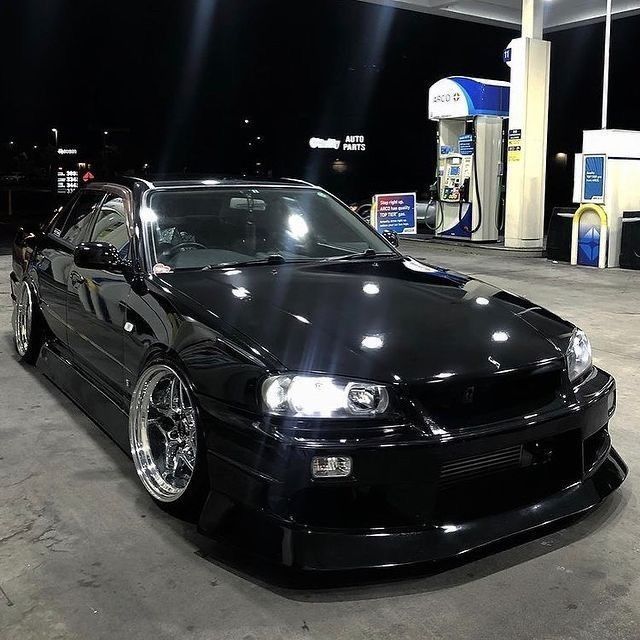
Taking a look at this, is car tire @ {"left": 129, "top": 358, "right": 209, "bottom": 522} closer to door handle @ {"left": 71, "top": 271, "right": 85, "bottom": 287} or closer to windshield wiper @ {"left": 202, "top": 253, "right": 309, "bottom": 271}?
windshield wiper @ {"left": 202, "top": 253, "right": 309, "bottom": 271}

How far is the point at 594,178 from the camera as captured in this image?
11.5m

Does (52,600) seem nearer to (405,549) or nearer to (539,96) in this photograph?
(405,549)

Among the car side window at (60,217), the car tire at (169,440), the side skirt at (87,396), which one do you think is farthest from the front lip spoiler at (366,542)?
the car side window at (60,217)

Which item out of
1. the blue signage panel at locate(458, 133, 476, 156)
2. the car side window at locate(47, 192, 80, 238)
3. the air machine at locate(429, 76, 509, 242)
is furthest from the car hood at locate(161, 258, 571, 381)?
the blue signage panel at locate(458, 133, 476, 156)

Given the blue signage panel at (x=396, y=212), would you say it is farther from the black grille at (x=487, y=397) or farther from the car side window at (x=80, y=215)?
the black grille at (x=487, y=397)

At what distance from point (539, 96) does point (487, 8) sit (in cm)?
432

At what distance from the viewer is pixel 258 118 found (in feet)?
255

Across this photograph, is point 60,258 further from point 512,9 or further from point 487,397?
point 512,9

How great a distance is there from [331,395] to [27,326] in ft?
11.8

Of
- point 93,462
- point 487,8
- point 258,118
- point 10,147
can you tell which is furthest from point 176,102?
point 93,462

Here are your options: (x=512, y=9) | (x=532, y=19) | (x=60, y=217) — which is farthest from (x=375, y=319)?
(x=512, y=9)

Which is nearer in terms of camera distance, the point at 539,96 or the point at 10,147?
the point at 539,96

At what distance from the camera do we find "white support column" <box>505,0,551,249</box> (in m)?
13.2

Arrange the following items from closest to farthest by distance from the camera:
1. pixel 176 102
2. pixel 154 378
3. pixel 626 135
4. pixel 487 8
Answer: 1. pixel 154 378
2. pixel 626 135
3. pixel 487 8
4. pixel 176 102
